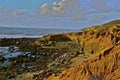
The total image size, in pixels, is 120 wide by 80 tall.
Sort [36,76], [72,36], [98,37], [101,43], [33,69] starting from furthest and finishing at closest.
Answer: [72,36], [98,37], [101,43], [33,69], [36,76]

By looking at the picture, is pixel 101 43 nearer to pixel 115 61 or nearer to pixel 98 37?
pixel 98 37

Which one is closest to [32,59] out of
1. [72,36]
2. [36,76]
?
[36,76]

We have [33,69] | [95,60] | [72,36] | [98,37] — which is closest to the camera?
[95,60]

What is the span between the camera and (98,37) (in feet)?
124

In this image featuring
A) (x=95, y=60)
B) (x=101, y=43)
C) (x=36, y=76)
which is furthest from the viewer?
(x=101, y=43)

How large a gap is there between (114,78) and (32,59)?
25.8 metres

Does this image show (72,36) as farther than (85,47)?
Yes

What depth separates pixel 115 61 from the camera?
41.0 ft

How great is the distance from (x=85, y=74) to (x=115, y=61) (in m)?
1.67

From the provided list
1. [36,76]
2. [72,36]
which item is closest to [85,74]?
[36,76]

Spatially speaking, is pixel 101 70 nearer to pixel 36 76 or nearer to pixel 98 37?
pixel 36 76

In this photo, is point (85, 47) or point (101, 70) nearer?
point (101, 70)

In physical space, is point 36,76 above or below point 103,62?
below

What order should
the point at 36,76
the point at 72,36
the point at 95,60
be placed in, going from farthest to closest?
the point at 72,36 → the point at 36,76 → the point at 95,60
